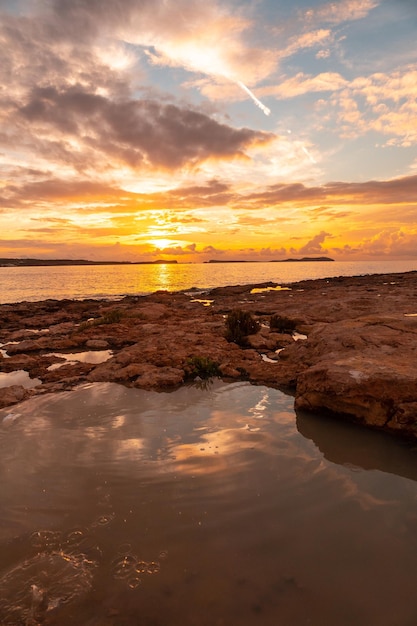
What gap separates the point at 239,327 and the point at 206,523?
449 inches

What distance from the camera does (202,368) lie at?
10594mm

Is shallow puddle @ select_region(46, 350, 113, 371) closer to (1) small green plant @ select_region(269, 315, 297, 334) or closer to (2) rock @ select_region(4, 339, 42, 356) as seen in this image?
(2) rock @ select_region(4, 339, 42, 356)

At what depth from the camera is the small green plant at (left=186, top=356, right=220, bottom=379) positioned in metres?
10.5

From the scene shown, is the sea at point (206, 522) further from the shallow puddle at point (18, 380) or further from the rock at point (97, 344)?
the rock at point (97, 344)

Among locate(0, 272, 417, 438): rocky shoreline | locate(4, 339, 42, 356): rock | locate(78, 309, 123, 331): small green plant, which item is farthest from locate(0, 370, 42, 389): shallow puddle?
locate(78, 309, 123, 331): small green plant

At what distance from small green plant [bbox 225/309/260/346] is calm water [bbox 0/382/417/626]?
7630 mm

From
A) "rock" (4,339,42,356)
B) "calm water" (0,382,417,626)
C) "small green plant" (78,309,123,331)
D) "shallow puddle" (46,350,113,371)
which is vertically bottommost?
"shallow puddle" (46,350,113,371)

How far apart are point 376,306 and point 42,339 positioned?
1807cm

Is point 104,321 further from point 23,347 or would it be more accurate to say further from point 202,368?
point 202,368

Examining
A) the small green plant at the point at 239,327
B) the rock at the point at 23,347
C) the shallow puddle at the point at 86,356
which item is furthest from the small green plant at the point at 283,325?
the rock at the point at 23,347

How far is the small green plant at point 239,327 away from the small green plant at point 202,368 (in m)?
3.99

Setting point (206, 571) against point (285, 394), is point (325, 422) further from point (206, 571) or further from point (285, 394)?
point (206, 571)

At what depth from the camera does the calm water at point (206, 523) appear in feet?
10.8

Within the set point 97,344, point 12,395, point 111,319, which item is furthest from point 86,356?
point 111,319
